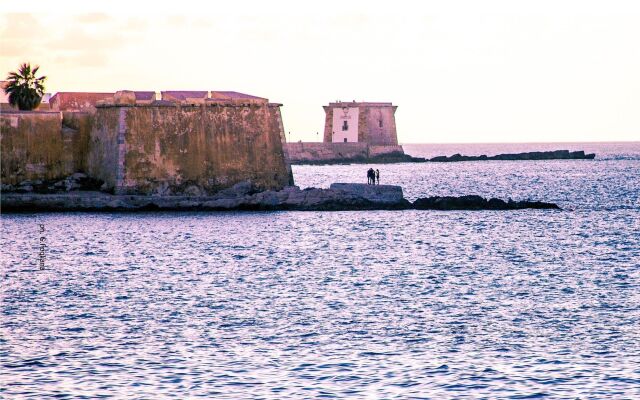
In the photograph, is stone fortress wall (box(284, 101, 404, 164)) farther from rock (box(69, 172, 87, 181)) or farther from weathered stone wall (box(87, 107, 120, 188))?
rock (box(69, 172, 87, 181))

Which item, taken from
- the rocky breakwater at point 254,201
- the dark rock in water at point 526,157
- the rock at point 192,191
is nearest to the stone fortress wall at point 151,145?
the rock at point 192,191

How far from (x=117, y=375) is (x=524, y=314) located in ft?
19.3

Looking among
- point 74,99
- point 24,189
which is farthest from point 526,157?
point 24,189

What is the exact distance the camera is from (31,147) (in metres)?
33.0

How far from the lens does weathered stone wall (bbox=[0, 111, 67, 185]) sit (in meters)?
32.8

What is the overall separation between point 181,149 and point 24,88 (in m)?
6.17

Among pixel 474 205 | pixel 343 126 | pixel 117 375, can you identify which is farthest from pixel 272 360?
pixel 343 126

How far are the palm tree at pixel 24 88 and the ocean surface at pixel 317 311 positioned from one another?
7147mm

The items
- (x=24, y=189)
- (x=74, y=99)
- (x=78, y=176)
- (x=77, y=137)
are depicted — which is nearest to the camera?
(x=24, y=189)

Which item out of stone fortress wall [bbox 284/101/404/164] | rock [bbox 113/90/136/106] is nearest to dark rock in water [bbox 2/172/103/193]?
rock [bbox 113/90/136/106]

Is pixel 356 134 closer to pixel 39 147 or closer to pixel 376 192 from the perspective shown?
pixel 376 192

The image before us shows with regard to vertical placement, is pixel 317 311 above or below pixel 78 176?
below

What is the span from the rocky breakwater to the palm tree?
12.9 ft

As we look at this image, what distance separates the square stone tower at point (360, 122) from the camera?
7531 cm
